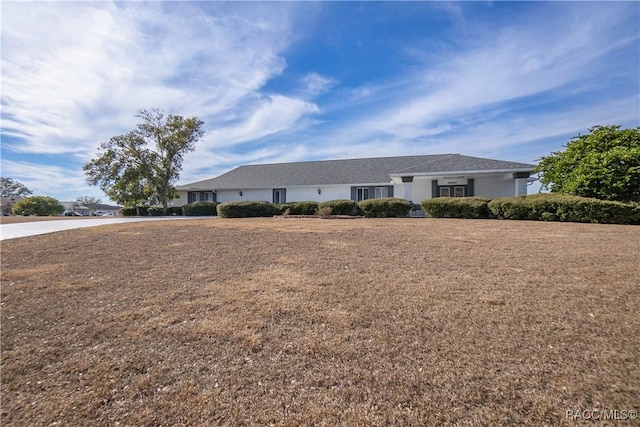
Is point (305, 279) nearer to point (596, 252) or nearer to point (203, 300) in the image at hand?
point (203, 300)

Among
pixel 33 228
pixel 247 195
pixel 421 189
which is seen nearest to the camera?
pixel 33 228

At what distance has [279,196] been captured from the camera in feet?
82.4

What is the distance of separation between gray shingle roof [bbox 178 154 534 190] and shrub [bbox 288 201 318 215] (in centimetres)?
409

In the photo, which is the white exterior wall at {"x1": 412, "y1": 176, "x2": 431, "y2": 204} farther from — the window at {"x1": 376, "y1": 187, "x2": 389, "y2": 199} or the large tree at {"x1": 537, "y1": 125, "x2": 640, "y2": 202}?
the large tree at {"x1": 537, "y1": 125, "x2": 640, "y2": 202}

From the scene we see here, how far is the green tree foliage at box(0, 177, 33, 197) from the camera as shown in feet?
216

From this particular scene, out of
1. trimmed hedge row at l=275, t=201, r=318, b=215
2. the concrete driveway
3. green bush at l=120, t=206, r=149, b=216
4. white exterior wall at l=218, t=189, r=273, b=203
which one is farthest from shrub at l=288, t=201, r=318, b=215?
green bush at l=120, t=206, r=149, b=216

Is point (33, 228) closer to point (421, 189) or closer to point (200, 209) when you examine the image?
point (200, 209)

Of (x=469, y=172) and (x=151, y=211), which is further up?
(x=469, y=172)

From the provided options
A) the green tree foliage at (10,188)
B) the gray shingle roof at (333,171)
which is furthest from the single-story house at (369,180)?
the green tree foliage at (10,188)

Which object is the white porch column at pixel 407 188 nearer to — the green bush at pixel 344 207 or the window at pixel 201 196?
the green bush at pixel 344 207

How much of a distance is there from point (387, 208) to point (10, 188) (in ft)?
298

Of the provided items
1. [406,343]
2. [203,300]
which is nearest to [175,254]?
[203,300]

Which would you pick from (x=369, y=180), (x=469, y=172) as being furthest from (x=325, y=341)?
(x=369, y=180)

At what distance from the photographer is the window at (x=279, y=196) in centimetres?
2499
